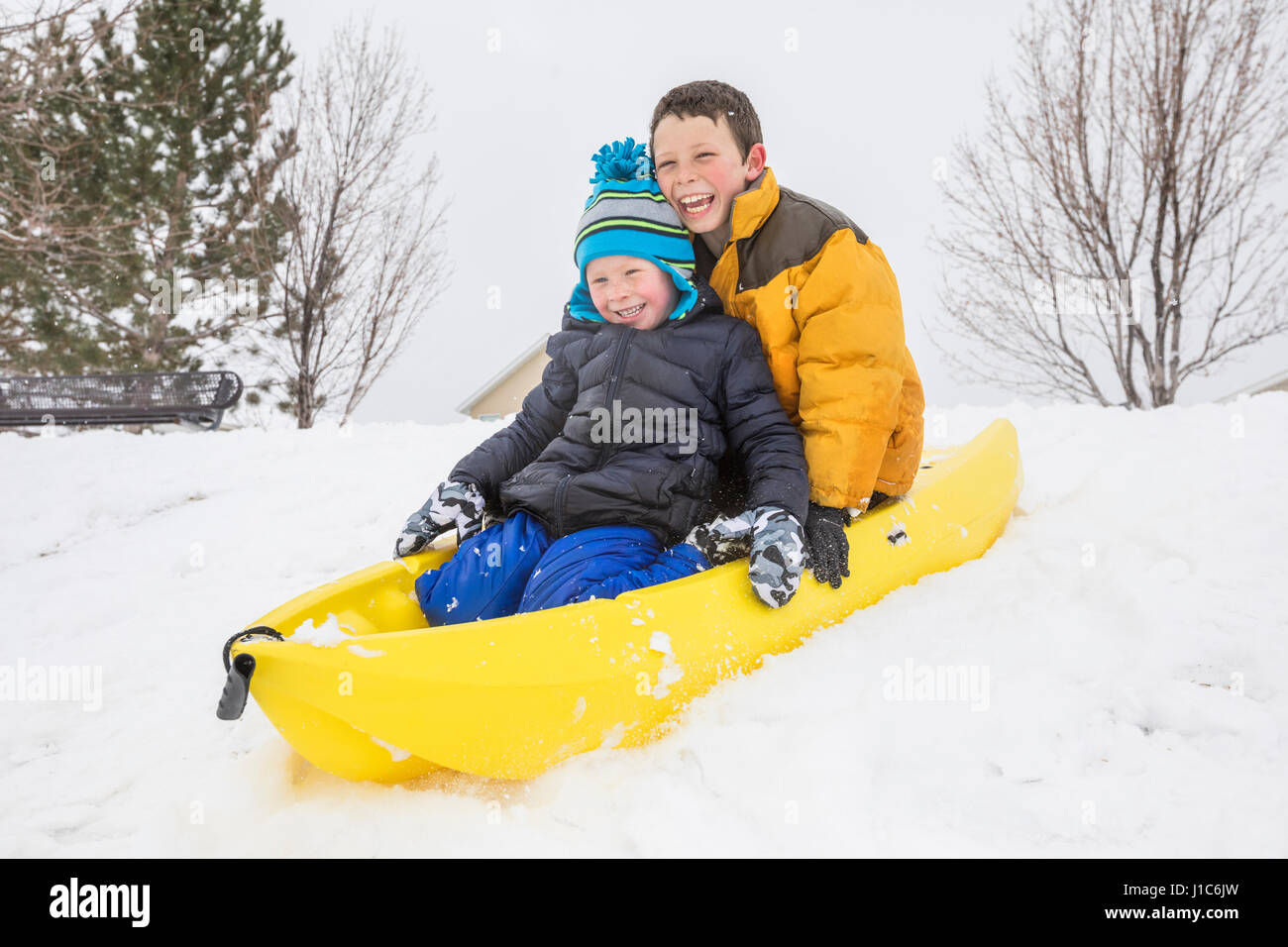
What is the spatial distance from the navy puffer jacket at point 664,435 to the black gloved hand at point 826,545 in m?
0.08

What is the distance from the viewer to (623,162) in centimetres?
229

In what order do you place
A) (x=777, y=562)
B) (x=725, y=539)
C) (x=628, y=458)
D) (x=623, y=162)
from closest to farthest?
(x=777, y=562)
(x=725, y=539)
(x=628, y=458)
(x=623, y=162)

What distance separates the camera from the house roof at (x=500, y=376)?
13.4 metres

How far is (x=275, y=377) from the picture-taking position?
1251 centimetres

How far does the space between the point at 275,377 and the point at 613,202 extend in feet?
39.1

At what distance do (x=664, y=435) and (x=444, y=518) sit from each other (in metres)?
0.69

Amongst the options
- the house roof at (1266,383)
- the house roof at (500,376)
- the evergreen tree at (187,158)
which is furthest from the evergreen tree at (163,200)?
the house roof at (1266,383)

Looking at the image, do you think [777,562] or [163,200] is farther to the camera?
[163,200]

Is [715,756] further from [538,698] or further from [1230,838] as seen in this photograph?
[1230,838]

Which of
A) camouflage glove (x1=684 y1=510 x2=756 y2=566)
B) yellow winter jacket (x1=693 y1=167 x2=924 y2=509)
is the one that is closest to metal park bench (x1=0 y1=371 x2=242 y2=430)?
yellow winter jacket (x1=693 y1=167 x2=924 y2=509)

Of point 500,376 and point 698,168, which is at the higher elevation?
point 698,168

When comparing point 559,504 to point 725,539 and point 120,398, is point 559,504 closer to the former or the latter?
point 725,539

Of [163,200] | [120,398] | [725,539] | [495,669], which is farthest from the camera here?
[163,200]

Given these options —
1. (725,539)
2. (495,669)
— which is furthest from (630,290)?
(495,669)
